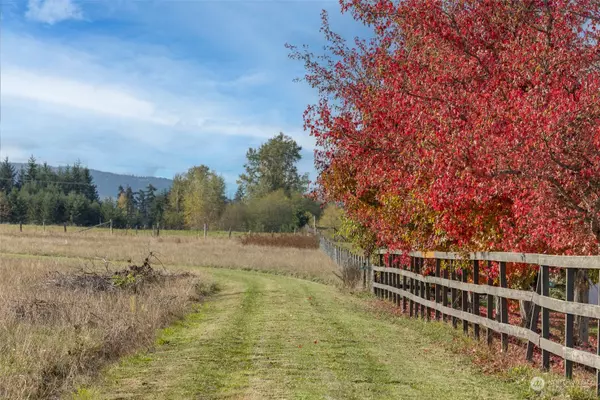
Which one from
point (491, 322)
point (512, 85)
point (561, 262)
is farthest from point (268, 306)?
point (561, 262)

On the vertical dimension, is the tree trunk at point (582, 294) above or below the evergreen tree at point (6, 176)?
below

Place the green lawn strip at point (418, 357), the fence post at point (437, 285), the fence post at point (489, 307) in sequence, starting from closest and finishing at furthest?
the green lawn strip at point (418, 357) < the fence post at point (489, 307) < the fence post at point (437, 285)

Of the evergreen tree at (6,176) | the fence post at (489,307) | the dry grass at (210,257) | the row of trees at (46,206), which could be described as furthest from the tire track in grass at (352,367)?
the evergreen tree at (6,176)

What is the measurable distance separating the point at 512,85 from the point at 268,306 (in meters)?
8.47

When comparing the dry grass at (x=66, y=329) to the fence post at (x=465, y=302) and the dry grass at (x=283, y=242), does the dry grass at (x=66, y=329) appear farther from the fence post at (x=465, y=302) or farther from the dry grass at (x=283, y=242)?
the dry grass at (x=283, y=242)

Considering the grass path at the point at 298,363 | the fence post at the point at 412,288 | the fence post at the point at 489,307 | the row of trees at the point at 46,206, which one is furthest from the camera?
the row of trees at the point at 46,206

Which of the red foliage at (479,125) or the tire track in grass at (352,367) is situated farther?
the red foliage at (479,125)

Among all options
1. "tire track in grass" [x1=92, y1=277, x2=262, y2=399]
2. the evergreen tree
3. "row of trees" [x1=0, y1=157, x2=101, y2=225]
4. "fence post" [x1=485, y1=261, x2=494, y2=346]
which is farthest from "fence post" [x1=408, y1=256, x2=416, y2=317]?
the evergreen tree

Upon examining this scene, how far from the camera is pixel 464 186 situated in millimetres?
9852

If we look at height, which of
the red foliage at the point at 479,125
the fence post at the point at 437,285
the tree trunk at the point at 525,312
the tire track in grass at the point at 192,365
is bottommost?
the tire track in grass at the point at 192,365

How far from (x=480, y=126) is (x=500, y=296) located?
2.72m

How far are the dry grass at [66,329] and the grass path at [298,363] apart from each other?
59 cm

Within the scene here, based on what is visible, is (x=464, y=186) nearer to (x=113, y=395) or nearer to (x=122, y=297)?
(x=113, y=395)

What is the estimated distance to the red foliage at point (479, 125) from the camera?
357 inches
